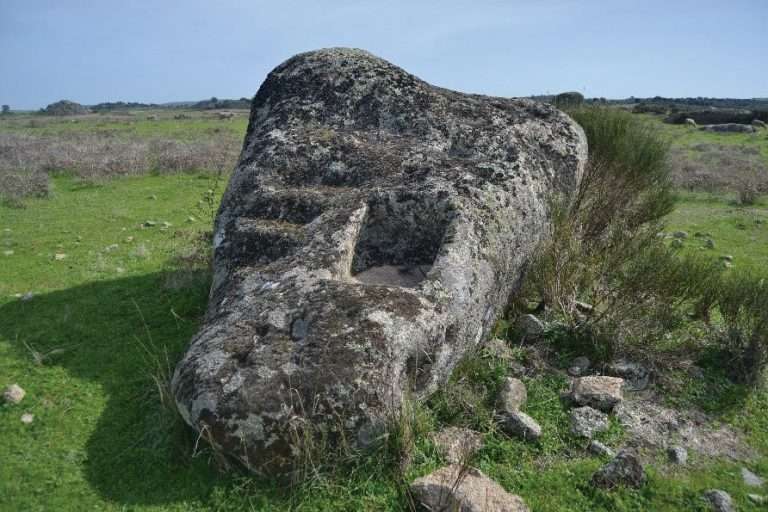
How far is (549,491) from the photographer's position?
3949mm

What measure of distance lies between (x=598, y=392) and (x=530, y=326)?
1171 mm

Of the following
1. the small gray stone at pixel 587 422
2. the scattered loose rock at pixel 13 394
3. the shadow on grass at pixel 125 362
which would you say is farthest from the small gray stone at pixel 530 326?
the scattered loose rock at pixel 13 394

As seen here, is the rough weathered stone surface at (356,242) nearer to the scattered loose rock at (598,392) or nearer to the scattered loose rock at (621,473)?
the scattered loose rock at (598,392)

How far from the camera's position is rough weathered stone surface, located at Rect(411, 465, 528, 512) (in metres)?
3.46

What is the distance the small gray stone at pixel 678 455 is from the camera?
4320 millimetres

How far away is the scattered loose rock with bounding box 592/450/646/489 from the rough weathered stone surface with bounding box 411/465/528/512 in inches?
28.8

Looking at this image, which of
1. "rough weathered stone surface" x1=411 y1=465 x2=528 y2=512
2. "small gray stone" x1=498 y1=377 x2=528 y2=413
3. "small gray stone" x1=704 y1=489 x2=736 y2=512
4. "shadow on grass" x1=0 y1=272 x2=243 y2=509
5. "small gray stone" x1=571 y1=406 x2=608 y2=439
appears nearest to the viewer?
"rough weathered stone surface" x1=411 y1=465 x2=528 y2=512

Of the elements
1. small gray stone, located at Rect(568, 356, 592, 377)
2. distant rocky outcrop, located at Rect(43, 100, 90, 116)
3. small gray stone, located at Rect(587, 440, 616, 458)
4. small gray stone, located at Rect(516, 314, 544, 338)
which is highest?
distant rocky outcrop, located at Rect(43, 100, 90, 116)

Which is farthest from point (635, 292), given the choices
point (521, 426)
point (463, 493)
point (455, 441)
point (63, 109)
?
point (63, 109)

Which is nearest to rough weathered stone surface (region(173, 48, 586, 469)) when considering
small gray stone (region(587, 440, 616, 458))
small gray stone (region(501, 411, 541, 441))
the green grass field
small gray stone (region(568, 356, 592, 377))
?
the green grass field

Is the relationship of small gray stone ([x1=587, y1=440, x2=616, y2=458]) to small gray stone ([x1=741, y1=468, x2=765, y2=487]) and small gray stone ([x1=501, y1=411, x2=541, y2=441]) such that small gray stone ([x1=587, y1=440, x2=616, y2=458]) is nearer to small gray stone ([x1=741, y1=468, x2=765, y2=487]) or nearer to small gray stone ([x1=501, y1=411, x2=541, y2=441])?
small gray stone ([x1=501, y1=411, x2=541, y2=441])

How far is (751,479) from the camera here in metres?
4.16

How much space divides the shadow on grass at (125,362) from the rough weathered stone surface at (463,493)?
4.75 feet

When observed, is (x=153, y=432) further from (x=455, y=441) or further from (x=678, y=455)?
(x=678, y=455)
